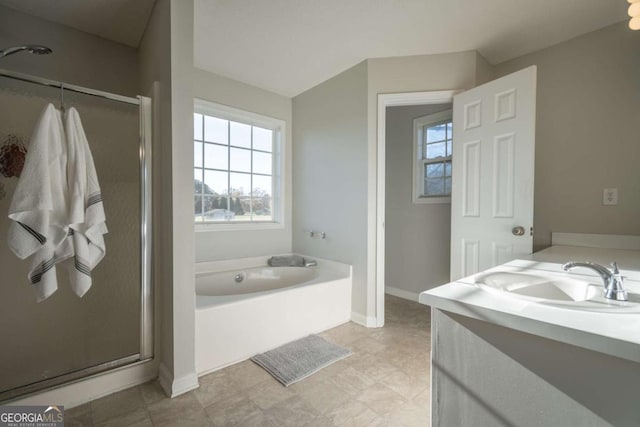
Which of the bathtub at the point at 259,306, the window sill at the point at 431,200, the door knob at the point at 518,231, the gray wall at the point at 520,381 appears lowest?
the bathtub at the point at 259,306

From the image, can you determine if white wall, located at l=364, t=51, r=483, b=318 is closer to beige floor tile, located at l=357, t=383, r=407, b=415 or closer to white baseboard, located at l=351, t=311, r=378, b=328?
white baseboard, located at l=351, t=311, r=378, b=328

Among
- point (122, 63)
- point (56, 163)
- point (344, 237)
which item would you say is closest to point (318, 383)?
point (344, 237)

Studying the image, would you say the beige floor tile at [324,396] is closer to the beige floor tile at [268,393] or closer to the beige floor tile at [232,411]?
the beige floor tile at [268,393]

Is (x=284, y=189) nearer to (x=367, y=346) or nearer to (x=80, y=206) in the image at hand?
(x=367, y=346)

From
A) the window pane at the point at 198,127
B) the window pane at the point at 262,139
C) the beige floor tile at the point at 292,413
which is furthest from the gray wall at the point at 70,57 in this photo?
the beige floor tile at the point at 292,413

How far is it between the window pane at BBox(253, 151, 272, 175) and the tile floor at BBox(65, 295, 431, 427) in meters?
2.05

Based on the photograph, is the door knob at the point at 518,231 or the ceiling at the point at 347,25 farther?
the door knob at the point at 518,231

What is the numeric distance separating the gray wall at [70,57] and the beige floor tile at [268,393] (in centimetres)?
251

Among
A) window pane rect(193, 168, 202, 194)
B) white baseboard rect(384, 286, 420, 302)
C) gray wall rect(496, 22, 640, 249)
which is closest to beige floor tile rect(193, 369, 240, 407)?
window pane rect(193, 168, 202, 194)

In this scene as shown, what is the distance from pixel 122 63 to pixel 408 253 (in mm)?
3363

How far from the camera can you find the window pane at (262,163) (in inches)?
125

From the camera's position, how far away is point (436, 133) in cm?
305

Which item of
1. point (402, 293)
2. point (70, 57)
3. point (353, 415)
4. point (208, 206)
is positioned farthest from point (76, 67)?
point (402, 293)
